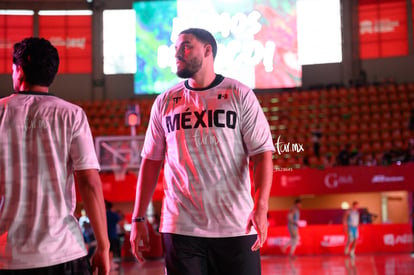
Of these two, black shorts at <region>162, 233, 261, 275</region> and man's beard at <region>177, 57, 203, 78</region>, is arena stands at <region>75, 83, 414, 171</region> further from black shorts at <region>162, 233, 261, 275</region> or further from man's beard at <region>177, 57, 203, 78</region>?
black shorts at <region>162, 233, 261, 275</region>

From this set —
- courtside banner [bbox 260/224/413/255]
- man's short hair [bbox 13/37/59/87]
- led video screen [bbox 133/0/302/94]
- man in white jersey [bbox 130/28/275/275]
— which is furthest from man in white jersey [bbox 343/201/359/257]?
man's short hair [bbox 13/37/59/87]

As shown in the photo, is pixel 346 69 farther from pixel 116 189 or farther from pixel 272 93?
pixel 116 189

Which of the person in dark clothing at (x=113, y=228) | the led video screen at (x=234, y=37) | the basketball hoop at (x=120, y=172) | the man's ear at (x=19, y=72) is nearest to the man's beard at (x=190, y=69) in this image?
the man's ear at (x=19, y=72)

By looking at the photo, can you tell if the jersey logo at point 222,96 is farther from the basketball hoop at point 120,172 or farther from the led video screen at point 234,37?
the led video screen at point 234,37

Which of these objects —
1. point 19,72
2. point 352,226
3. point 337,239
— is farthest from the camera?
point 337,239

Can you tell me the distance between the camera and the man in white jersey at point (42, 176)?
3.14m

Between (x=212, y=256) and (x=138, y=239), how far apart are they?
546 mm

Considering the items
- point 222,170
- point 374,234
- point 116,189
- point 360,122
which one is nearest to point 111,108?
point 116,189

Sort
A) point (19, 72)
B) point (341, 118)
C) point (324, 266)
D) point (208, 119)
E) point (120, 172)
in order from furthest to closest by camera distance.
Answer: point (341, 118)
point (120, 172)
point (324, 266)
point (208, 119)
point (19, 72)

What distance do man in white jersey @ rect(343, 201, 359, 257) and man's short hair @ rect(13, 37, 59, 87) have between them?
49.9 ft

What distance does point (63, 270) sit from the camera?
3.18 metres

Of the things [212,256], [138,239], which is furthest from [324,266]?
[212,256]

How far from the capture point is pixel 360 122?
22.4 meters

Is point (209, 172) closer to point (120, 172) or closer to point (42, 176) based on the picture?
point (42, 176)
